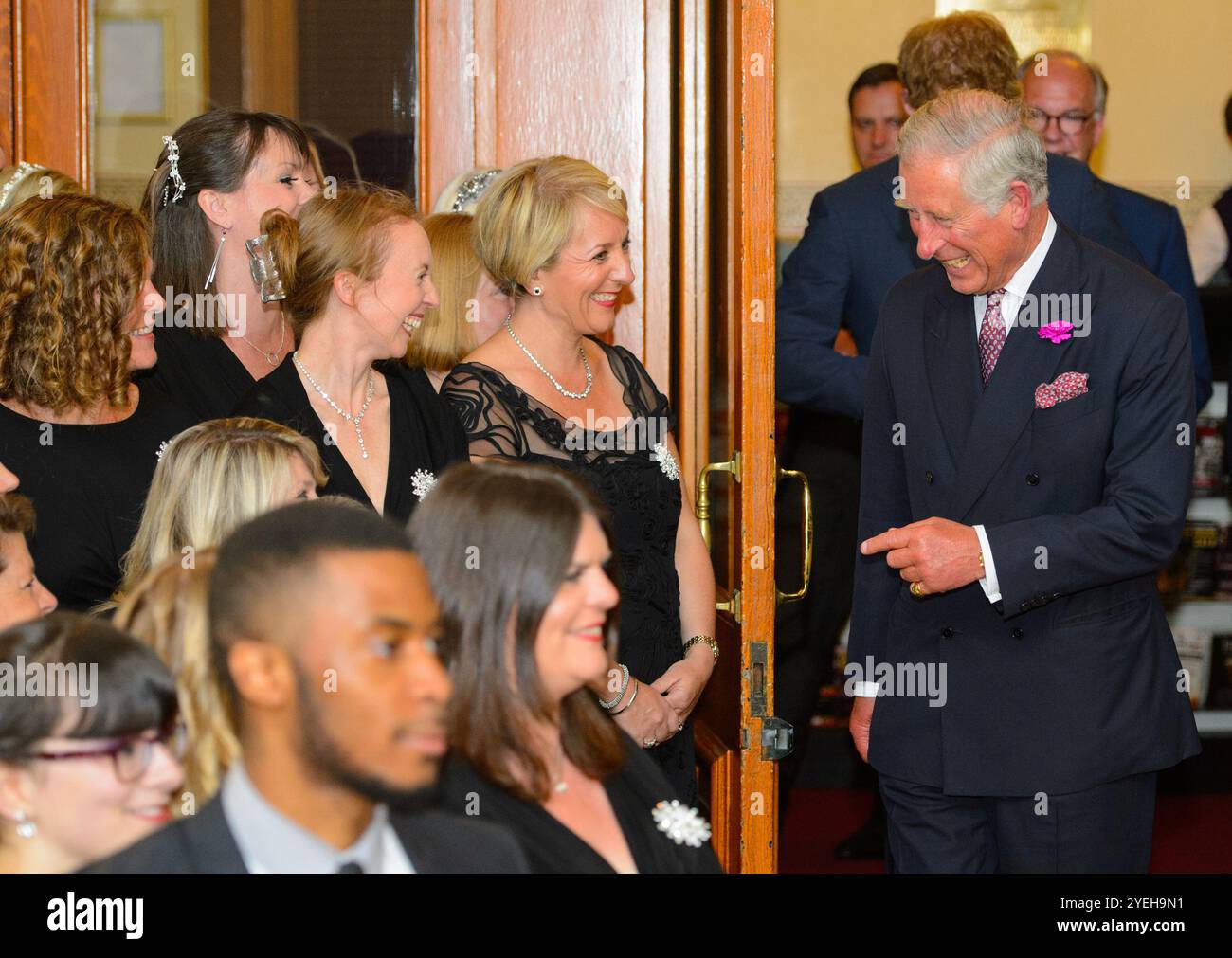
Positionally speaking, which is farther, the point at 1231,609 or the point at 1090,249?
the point at 1231,609

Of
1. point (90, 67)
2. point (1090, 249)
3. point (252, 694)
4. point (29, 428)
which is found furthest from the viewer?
point (90, 67)

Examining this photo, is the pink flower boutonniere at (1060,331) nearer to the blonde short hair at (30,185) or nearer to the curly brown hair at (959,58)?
the curly brown hair at (959,58)

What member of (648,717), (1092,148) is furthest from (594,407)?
(1092,148)

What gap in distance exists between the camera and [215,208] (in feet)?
10.00

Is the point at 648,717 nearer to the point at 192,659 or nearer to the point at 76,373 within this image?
the point at 76,373

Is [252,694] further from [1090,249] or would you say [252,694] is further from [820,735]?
[820,735]

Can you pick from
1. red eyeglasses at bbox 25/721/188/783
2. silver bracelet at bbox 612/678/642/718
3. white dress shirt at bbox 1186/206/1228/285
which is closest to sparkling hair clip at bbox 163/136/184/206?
silver bracelet at bbox 612/678/642/718

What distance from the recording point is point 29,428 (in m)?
2.33

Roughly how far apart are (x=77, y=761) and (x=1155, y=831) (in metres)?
4.47

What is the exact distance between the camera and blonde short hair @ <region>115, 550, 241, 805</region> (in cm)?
132

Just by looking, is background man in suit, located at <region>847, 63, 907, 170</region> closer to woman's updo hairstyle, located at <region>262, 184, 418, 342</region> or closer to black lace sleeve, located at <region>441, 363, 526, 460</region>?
black lace sleeve, located at <region>441, 363, 526, 460</region>

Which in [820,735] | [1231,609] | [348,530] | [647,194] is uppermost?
[647,194]
